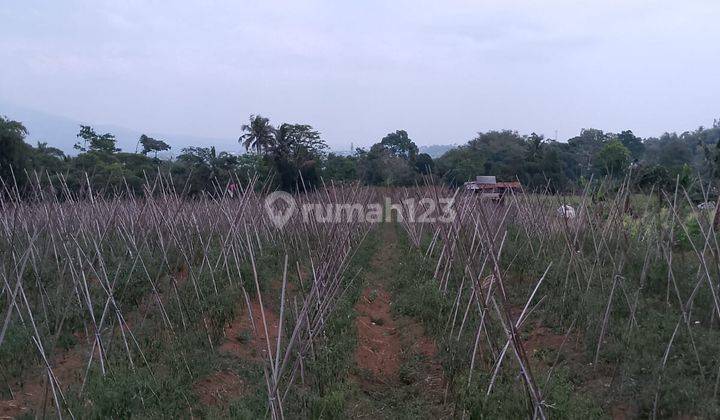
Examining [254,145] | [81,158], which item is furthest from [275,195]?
[254,145]

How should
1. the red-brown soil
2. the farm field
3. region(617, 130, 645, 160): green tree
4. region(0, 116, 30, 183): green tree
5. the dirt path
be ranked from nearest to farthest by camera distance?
the farm field, the red-brown soil, the dirt path, region(0, 116, 30, 183): green tree, region(617, 130, 645, 160): green tree

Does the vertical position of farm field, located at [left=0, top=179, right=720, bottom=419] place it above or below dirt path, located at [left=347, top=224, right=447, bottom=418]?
above

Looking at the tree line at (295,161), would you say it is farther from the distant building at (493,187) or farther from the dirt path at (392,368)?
the dirt path at (392,368)

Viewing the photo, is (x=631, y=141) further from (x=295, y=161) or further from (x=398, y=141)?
(x=295, y=161)

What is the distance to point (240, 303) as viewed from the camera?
6141 mm

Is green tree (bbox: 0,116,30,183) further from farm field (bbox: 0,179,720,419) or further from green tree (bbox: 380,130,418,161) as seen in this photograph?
green tree (bbox: 380,130,418,161)

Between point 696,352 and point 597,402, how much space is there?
685mm

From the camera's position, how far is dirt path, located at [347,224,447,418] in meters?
4.12

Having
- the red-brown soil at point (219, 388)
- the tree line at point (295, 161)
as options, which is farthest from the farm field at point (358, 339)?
the tree line at point (295, 161)

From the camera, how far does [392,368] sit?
17.0 ft

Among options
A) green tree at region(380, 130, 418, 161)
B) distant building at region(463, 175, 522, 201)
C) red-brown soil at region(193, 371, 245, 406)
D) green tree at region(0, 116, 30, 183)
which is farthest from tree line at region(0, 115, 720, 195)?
red-brown soil at region(193, 371, 245, 406)

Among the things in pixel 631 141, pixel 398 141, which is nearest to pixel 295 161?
pixel 398 141

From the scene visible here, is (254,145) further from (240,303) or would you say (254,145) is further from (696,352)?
(696,352)

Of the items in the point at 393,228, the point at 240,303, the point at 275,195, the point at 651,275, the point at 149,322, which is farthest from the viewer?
the point at 393,228
